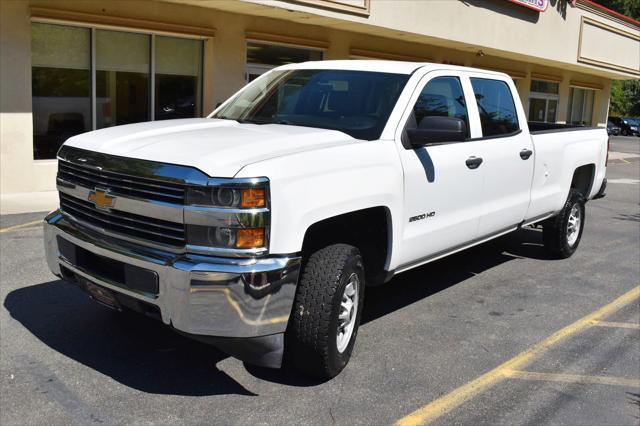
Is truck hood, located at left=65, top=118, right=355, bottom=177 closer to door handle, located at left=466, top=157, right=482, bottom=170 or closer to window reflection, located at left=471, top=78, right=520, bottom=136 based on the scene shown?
door handle, located at left=466, top=157, right=482, bottom=170

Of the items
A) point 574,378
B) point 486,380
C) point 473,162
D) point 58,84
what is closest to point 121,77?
point 58,84

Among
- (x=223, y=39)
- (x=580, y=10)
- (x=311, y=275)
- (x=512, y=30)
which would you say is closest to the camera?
(x=311, y=275)

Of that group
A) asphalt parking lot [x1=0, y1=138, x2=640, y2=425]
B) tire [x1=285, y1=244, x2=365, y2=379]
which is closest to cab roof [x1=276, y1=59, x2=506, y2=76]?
tire [x1=285, y1=244, x2=365, y2=379]

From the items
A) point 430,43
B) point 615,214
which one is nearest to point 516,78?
point 430,43

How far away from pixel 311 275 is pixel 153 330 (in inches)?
60.7

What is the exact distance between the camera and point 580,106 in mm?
30172

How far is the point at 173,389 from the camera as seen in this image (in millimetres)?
4102

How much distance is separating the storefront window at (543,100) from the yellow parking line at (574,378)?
2229 cm

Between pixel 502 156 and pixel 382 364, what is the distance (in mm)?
2338

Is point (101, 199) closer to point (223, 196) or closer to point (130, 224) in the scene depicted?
point (130, 224)

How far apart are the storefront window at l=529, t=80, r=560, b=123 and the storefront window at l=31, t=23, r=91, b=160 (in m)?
18.2

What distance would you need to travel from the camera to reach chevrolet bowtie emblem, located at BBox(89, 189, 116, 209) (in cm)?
398

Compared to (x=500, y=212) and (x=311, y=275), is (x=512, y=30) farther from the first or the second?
(x=311, y=275)

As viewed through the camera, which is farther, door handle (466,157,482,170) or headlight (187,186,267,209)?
door handle (466,157,482,170)
